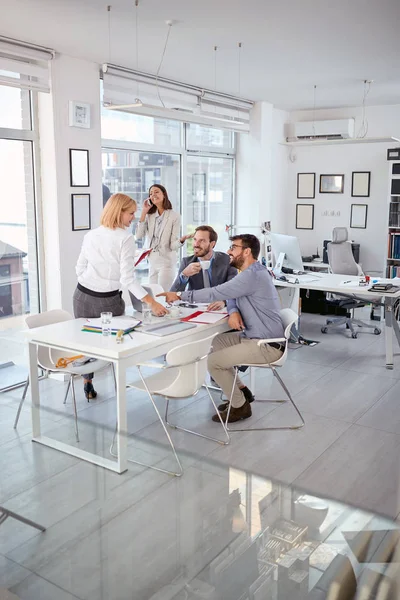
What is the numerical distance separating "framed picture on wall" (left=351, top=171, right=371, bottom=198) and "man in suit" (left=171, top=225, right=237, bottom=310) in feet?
15.3

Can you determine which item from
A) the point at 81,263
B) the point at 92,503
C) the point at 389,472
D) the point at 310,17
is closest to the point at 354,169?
the point at 310,17

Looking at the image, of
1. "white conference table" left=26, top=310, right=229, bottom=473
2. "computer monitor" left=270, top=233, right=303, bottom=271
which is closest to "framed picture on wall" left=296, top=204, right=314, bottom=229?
"computer monitor" left=270, top=233, right=303, bottom=271

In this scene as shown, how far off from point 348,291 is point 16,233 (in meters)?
3.18

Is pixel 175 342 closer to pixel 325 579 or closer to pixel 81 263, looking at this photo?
pixel 81 263

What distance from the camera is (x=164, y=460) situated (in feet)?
6.49

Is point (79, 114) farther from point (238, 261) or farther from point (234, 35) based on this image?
point (238, 261)

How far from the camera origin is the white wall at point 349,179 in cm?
871

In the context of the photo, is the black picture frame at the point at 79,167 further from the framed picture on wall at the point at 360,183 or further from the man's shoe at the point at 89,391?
the framed picture on wall at the point at 360,183

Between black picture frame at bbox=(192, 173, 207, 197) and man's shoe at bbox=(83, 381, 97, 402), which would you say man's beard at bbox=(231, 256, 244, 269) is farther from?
black picture frame at bbox=(192, 173, 207, 197)

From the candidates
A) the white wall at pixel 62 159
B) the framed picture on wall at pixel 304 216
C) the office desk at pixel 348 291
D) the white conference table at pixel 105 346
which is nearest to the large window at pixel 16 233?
the white wall at pixel 62 159

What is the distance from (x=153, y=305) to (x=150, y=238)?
194cm

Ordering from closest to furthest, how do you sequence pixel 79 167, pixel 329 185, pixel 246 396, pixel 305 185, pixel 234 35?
pixel 246 396 < pixel 234 35 < pixel 79 167 < pixel 329 185 < pixel 305 185

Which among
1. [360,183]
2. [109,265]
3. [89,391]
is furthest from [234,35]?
[360,183]

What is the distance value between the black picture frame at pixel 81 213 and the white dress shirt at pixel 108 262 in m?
1.14
